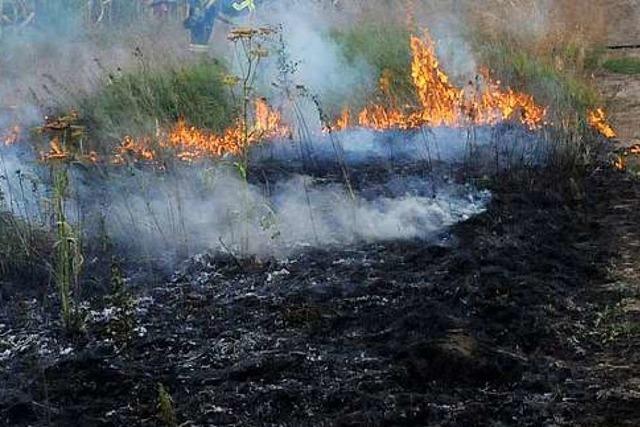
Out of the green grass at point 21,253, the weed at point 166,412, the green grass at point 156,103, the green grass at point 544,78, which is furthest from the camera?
the green grass at point 544,78

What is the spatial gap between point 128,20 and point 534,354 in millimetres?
8974

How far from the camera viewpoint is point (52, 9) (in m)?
11.9

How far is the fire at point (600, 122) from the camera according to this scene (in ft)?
26.9

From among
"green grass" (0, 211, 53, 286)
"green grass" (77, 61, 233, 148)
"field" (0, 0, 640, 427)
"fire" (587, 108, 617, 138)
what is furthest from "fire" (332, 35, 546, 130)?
"green grass" (0, 211, 53, 286)

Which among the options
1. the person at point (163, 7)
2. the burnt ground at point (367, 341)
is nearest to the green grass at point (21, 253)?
the burnt ground at point (367, 341)

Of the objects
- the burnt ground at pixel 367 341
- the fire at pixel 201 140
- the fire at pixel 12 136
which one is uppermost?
the fire at pixel 12 136

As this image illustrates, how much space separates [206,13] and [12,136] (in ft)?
12.0

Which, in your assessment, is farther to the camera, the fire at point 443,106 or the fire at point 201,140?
the fire at point 443,106

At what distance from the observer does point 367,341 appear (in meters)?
4.41

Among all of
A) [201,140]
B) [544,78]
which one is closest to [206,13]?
[201,140]

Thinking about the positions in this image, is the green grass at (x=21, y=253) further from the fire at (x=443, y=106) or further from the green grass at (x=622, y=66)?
the green grass at (x=622, y=66)

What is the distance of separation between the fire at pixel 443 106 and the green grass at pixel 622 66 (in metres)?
3.15

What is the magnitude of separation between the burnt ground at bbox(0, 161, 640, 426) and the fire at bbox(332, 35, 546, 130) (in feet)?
8.03

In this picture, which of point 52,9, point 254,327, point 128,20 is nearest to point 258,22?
point 128,20
